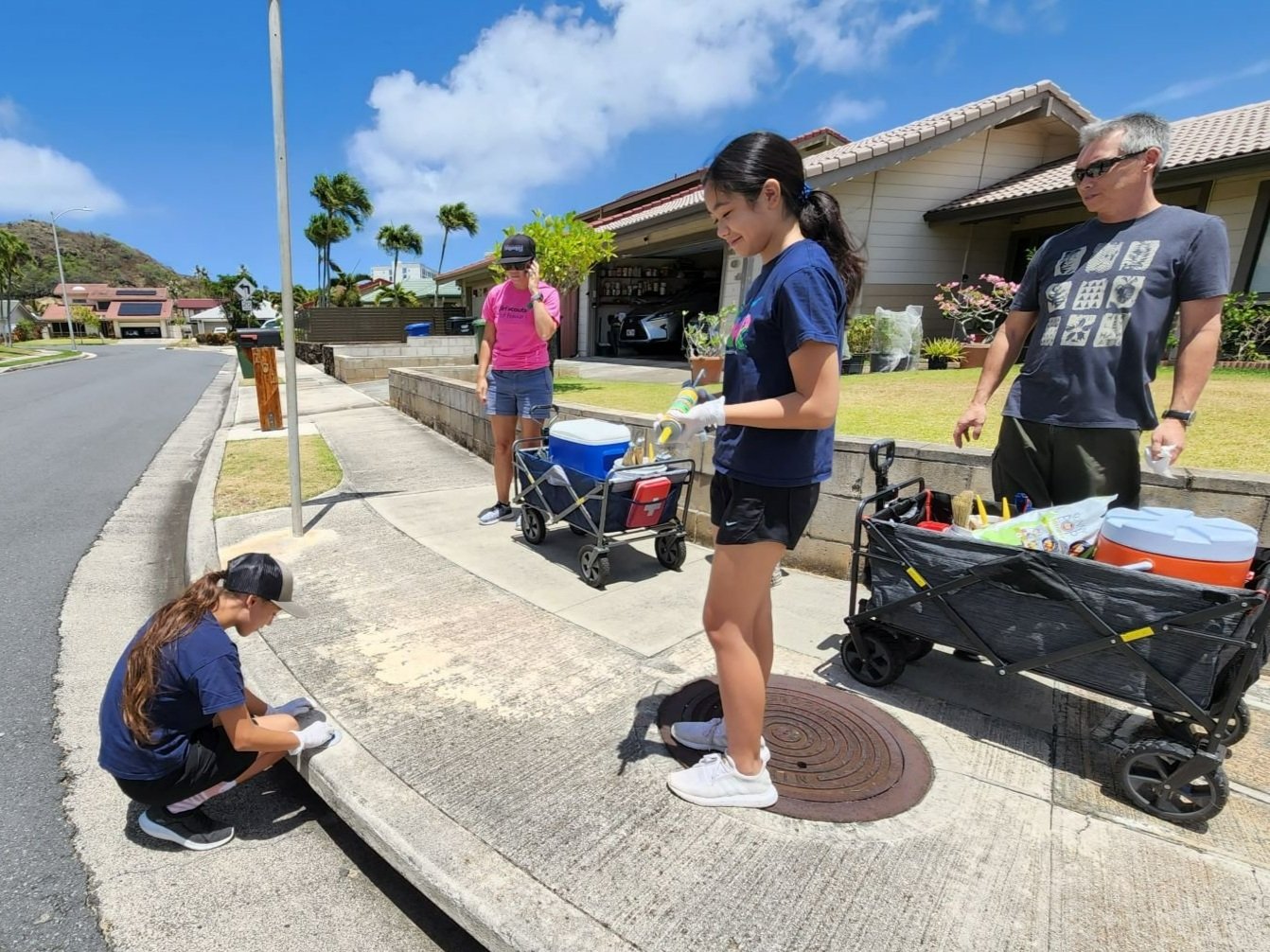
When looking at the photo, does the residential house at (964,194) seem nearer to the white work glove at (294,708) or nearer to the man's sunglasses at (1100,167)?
the man's sunglasses at (1100,167)

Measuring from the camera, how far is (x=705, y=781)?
210 cm

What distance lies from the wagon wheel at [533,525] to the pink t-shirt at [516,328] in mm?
1084

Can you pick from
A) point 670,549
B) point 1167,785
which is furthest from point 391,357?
point 1167,785

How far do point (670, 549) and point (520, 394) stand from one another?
1.69m

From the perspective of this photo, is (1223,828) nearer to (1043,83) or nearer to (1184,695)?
(1184,695)

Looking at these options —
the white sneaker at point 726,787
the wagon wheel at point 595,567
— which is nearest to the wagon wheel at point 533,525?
the wagon wheel at point 595,567

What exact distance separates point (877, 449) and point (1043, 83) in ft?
40.2

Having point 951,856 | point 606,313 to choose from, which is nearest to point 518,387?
point 951,856

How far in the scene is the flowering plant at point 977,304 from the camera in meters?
10.2

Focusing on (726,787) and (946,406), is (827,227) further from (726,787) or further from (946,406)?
(946,406)

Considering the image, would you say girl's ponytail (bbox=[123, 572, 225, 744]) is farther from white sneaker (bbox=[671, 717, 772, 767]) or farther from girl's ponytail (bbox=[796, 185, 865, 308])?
girl's ponytail (bbox=[796, 185, 865, 308])

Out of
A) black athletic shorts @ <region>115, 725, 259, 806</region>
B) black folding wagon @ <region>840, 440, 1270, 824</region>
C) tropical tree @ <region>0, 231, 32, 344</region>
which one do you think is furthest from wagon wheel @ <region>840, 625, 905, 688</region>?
tropical tree @ <region>0, 231, 32, 344</region>

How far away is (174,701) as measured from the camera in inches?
79.0

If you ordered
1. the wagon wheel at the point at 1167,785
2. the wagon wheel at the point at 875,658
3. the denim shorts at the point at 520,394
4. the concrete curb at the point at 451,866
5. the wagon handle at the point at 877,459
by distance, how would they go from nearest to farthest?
the concrete curb at the point at 451,866 < the wagon wheel at the point at 1167,785 < the wagon wheel at the point at 875,658 < the wagon handle at the point at 877,459 < the denim shorts at the point at 520,394
